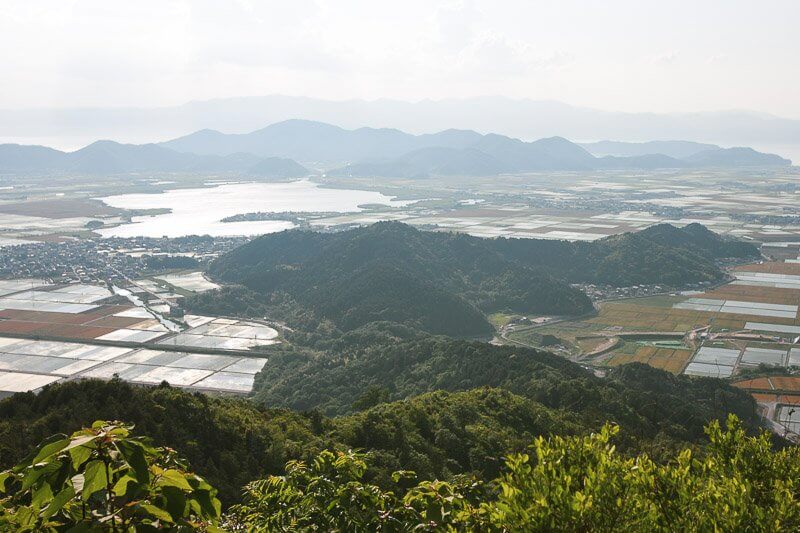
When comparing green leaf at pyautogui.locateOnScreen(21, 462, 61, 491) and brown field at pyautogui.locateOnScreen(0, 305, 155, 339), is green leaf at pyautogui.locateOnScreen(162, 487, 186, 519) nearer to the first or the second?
green leaf at pyautogui.locateOnScreen(21, 462, 61, 491)

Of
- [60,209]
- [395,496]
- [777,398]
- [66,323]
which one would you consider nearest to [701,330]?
[777,398]

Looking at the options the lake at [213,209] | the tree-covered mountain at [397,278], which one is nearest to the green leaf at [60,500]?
the tree-covered mountain at [397,278]

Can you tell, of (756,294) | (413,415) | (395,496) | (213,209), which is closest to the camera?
(395,496)

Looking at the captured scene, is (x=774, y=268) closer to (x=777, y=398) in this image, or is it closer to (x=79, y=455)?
(x=777, y=398)

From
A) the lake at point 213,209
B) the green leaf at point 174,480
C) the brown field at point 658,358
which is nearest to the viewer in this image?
the green leaf at point 174,480

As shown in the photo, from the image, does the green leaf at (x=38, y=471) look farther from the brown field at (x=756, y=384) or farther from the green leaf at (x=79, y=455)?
the brown field at (x=756, y=384)

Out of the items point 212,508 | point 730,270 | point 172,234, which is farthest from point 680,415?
point 172,234
